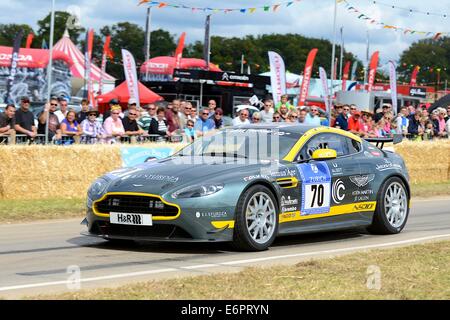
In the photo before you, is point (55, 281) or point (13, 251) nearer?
point (55, 281)

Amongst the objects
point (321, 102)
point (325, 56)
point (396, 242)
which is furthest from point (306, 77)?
point (325, 56)

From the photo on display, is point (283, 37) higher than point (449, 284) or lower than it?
higher

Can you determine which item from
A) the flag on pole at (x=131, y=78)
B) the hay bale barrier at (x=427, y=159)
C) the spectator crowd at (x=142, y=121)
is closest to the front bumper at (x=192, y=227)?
the spectator crowd at (x=142, y=121)

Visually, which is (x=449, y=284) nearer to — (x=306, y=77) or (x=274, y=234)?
(x=274, y=234)

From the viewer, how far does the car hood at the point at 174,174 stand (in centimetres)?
965

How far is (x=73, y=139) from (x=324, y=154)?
7.90 metres

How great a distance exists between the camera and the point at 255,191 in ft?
32.3

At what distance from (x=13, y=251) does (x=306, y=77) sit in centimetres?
A: 2602

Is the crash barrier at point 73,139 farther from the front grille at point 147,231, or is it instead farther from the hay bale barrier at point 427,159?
the front grille at point 147,231

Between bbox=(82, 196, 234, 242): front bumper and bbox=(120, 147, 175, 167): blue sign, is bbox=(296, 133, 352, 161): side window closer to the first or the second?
bbox=(82, 196, 234, 242): front bumper

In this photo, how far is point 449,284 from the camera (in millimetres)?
7629

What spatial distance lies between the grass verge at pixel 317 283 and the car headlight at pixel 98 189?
8.55ft

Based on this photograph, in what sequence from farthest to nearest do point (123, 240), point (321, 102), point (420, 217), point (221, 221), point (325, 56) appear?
point (325, 56) → point (321, 102) → point (420, 217) → point (123, 240) → point (221, 221)

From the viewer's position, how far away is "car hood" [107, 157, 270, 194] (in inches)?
380
